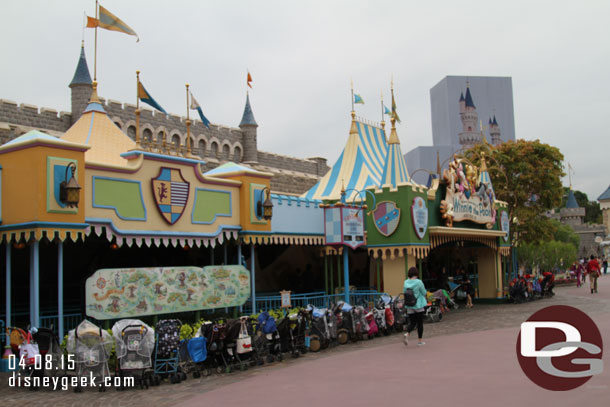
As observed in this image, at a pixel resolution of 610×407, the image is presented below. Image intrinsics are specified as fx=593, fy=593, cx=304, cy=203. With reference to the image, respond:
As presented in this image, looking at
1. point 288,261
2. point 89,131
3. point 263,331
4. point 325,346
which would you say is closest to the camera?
point 263,331

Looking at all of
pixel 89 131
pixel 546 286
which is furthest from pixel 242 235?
pixel 546 286

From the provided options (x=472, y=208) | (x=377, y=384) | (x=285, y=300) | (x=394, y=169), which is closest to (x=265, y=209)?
(x=285, y=300)

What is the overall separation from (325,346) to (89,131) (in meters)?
9.10

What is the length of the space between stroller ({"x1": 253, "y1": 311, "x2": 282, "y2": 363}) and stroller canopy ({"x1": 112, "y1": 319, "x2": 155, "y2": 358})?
2.15 meters

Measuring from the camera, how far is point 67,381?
8992mm

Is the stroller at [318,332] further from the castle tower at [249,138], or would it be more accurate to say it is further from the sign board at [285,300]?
the castle tower at [249,138]

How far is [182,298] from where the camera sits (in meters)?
12.5

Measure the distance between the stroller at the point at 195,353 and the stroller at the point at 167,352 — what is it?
0.22m

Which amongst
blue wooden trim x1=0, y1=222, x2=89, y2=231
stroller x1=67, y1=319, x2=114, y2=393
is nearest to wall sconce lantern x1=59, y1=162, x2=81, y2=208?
blue wooden trim x1=0, y1=222, x2=89, y2=231

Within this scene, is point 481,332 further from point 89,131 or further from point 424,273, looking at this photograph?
point 89,131

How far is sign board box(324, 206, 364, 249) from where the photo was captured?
16219 mm

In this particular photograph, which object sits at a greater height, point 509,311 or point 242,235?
point 242,235

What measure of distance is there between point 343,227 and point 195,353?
7727mm

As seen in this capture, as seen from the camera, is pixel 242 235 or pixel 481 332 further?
pixel 242 235
